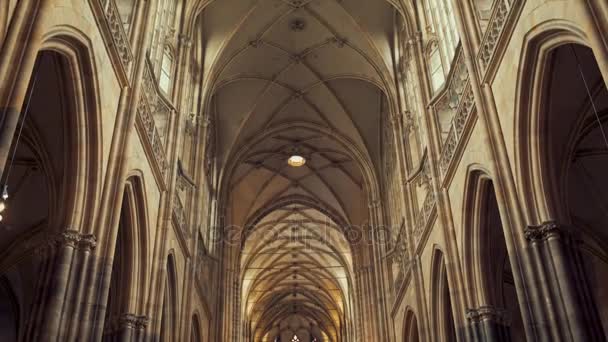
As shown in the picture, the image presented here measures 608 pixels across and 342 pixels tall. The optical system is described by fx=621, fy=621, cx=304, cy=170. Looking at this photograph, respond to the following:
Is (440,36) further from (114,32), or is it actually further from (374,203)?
(374,203)

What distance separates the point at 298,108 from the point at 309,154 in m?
3.98

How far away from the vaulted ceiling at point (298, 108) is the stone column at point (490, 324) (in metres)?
11.4

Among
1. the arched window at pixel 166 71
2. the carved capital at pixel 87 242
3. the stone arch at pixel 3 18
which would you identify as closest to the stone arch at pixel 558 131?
the carved capital at pixel 87 242

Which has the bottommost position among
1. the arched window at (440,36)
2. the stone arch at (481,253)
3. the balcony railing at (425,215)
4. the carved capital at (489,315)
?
the carved capital at (489,315)

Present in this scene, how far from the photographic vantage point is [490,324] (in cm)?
1308

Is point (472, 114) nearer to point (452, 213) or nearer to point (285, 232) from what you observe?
point (452, 213)

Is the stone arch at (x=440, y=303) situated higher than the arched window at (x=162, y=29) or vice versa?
the arched window at (x=162, y=29)

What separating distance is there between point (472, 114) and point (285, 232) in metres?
28.4

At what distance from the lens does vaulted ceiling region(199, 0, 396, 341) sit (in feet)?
76.0

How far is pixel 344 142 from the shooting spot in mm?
28672

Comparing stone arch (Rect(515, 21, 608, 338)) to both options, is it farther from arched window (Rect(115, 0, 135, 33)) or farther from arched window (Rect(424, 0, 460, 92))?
arched window (Rect(115, 0, 135, 33))

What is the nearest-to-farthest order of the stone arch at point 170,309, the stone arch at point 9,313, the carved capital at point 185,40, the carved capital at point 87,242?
the carved capital at point 87,242
the stone arch at point 170,309
the stone arch at point 9,313
the carved capital at point 185,40

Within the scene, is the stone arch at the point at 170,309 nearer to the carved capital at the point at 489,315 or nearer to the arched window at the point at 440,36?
the carved capital at the point at 489,315

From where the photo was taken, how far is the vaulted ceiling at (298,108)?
23.2m
